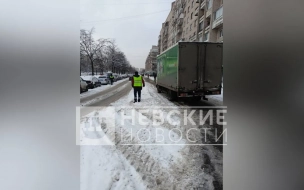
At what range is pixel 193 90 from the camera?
513 centimetres

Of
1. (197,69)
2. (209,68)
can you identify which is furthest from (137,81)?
(209,68)

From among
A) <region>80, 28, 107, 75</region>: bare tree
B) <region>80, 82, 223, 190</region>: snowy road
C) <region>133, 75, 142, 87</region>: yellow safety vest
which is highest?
<region>80, 28, 107, 75</region>: bare tree

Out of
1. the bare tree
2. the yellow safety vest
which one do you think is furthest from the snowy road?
the yellow safety vest

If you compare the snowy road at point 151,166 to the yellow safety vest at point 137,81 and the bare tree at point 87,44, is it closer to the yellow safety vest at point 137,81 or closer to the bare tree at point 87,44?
the bare tree at point 87,44

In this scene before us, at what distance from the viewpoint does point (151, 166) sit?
6.56 feet

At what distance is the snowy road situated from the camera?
169 cm

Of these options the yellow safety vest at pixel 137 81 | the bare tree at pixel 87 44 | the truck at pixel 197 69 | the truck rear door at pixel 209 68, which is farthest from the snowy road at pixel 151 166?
the yellow safety vest at pixel 137 81

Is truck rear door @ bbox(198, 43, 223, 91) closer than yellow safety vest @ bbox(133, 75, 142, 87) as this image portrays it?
Yes

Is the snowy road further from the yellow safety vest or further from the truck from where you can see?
the yellow safety vest
